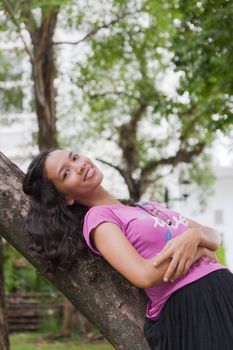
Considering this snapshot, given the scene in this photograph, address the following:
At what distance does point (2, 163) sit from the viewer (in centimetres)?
324

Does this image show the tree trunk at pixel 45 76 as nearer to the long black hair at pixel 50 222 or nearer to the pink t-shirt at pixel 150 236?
the long black hair at pixel 50 222

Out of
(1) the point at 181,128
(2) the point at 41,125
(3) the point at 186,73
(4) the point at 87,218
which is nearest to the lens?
(4) the point at 87,218

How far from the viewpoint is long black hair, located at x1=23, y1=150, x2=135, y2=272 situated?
298cm

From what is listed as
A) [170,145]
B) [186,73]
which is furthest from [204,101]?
[170,145]

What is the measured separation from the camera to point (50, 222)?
302cm

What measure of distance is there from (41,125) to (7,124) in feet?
20.8

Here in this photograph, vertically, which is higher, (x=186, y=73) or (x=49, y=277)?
(x=186, y=73)

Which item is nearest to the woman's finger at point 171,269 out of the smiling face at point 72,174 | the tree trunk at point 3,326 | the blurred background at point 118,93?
the smiling face at point 72,174

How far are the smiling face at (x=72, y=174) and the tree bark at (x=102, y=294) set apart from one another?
21 cm

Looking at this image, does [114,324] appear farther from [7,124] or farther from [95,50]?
[7,124]

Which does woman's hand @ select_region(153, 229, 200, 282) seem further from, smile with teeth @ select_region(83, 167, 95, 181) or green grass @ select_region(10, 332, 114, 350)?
green grass @ select_region(10, 332, 114, 350)

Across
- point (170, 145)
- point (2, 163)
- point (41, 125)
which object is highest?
point (2, 163)

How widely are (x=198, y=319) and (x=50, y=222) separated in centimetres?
76

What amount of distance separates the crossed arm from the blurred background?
5.03 metres
